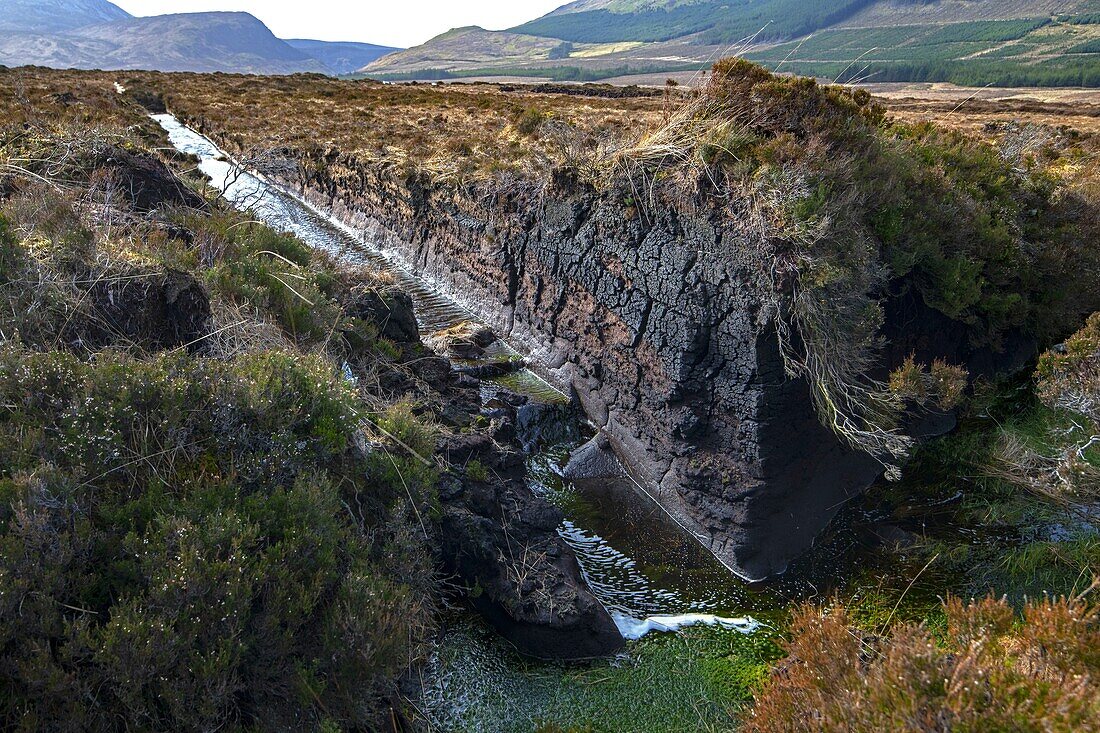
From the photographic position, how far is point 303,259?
10.1m

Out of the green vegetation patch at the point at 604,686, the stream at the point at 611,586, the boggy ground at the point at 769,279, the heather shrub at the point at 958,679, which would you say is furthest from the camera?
the boggy ground at the point at 769,279

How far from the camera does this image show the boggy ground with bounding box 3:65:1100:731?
3287mm

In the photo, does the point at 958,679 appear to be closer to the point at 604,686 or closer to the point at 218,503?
the point at 604,686

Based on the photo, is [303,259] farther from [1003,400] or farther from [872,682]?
[1003,400]

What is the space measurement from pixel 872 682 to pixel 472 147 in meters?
14.9

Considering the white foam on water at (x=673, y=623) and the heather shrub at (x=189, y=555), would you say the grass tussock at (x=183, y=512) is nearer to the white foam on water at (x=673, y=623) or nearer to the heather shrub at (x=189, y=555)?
the heather shrub at (x=189, y=555)

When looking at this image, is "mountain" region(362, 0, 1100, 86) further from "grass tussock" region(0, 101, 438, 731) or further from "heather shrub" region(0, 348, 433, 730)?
"heather shrub" region(0, 348, 433, 730)

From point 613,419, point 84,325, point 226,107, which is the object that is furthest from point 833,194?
point 226,107

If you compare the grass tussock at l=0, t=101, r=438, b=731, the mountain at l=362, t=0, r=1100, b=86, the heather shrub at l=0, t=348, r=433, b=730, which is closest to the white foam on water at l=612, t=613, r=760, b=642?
the grass tussock at l=0, t=101, r=438, b=731

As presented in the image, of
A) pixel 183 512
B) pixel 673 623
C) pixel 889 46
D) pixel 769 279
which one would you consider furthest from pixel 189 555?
pixel 889 46

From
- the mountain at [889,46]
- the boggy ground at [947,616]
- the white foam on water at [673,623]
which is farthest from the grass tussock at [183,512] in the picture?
the mountain at [889,46]

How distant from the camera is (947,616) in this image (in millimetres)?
4582

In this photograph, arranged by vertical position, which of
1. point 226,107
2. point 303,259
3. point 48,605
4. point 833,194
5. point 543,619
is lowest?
point 543,619

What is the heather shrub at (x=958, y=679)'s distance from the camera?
3.02 meters
